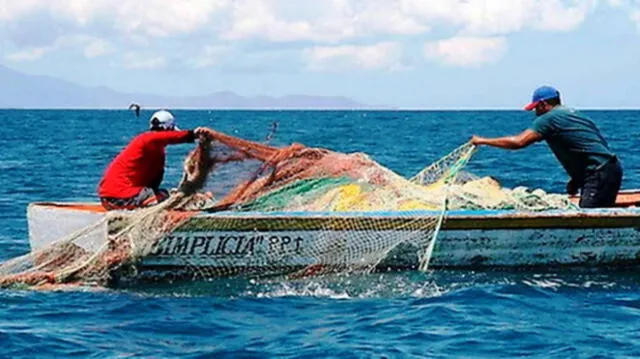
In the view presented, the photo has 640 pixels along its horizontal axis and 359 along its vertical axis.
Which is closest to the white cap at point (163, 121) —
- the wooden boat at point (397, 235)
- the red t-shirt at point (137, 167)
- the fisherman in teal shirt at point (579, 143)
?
the red t-shirt at point (137, 167)

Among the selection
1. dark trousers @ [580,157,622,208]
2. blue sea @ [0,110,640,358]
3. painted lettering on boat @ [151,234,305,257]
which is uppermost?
dark trousers @ [580,157,622,208]

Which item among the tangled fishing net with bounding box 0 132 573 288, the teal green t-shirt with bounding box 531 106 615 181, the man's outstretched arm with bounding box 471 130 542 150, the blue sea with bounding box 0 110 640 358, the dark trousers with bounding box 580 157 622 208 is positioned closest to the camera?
the blue sea with bounding box 0 110 640 358

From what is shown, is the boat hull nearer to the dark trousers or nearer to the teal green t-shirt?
the dark trousers

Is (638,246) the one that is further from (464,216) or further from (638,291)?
(464,216)

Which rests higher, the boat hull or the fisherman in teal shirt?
the fisherman in teal shirt

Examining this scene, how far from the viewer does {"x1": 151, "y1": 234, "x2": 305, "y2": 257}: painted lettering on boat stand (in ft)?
34.8

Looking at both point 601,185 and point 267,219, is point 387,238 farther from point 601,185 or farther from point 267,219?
point 601,185

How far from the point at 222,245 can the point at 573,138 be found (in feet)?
11.8

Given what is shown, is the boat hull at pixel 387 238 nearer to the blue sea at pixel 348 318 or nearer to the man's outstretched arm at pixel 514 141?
the blue sea at pixel 348 318

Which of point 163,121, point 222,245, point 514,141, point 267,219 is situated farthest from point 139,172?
point 514,141

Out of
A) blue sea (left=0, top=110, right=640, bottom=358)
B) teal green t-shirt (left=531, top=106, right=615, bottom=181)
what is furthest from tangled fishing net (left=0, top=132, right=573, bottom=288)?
teal green t-shirt (left=531, top=106, right=615, bottom=181)

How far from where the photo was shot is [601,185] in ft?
37.3

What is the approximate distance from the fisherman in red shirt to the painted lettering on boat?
65cm

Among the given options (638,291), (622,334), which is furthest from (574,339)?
(638,291)
